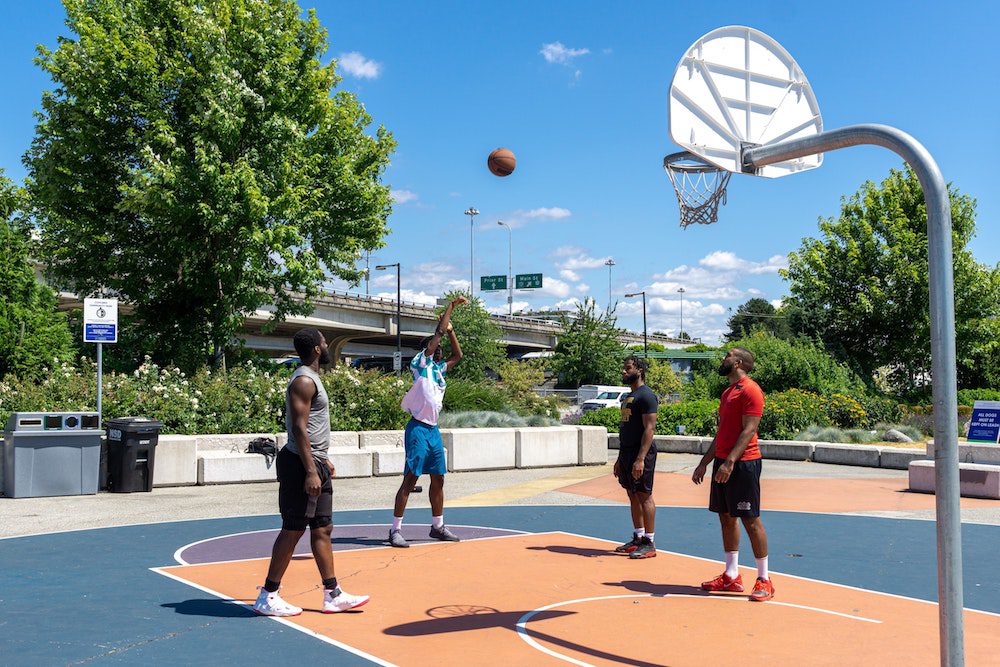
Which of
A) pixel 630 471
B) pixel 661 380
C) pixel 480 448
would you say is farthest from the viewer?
pixel 661 380

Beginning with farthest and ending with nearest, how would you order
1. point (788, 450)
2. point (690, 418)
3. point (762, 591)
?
point (690, 418), point (788, 450), point (762, 591)

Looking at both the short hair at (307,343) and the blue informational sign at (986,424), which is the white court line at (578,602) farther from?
the blue informational sign at (986,424)

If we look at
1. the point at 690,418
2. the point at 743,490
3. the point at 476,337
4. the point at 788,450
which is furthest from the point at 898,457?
the point at 476,337

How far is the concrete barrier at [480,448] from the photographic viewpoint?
1733 cm

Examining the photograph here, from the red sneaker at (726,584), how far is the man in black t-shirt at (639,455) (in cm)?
147

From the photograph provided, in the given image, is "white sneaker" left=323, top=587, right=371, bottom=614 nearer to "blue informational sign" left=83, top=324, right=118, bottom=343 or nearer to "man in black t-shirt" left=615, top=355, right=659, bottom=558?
"man in black t-shirt" left=615, top=355, right=659, bottom=558

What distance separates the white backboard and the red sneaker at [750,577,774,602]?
3372 mm

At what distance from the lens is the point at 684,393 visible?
1156 inches

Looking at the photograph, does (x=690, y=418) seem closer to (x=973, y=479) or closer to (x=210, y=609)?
(x=973, y=479)

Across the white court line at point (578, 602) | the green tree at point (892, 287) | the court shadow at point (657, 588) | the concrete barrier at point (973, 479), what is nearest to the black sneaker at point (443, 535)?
the court shadow at point (657, 588)

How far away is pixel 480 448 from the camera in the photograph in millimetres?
17688

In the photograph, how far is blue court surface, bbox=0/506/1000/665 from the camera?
561 centimetres

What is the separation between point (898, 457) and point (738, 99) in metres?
14.5

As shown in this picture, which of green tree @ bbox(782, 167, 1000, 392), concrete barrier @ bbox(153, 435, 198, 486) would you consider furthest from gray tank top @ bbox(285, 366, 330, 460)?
green tree @ bbox(782, 167, 1000, 392)
